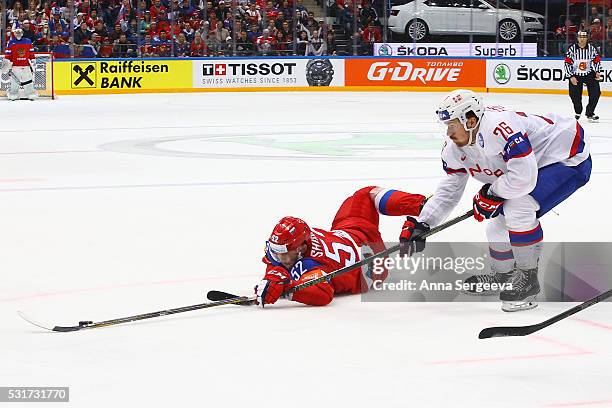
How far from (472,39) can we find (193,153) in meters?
13.9

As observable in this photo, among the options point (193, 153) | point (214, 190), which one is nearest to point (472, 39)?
point (193, 153)

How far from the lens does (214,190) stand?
9078mm

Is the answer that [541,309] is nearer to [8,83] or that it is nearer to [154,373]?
[154,373]

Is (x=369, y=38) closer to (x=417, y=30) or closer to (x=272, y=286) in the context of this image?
(x=417, y=30)

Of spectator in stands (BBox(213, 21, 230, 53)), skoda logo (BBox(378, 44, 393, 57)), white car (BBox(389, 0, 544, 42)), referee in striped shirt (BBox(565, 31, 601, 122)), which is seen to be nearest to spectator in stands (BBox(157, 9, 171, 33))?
spectator in stands (BBox(213, 21, 230, 53))

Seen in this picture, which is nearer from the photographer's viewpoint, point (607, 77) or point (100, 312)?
point (100, 312)

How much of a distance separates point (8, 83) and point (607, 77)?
10964mm

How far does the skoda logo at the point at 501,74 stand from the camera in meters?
22.9

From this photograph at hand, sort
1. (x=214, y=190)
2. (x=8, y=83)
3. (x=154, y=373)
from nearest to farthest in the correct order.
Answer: (x=154, y=373) < (x=214, y=190) < (x=8, y=83)

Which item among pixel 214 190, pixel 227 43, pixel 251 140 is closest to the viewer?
pixel 214 190

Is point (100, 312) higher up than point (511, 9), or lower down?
lower down

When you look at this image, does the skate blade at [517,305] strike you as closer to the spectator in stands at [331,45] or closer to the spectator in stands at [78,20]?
the spectator in stands at [78,20]

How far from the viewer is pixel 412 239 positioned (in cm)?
521

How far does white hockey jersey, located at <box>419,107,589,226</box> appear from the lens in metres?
4.81
